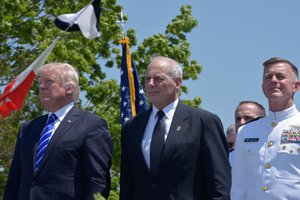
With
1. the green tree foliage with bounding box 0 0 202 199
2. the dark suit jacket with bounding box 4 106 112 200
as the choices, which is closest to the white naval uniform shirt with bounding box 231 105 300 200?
the dark suit jacket with bounding box 4 106 112 200

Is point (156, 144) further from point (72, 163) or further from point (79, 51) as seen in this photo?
point (79, 51)

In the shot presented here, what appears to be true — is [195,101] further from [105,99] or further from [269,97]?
[269,97]

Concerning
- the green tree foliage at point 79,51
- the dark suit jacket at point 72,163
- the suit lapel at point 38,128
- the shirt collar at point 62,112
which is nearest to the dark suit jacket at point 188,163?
the dark suit jacket at point 72,163

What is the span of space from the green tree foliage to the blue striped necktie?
47.9 ft

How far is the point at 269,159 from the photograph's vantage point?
626 centimetres

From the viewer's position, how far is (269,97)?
20.4 feet

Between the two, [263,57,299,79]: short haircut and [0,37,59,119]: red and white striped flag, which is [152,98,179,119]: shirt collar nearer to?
[263,57,299,79]: short haircut

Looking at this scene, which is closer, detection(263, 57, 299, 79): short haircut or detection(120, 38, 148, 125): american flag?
detection(263, 57, 299, 79): short haircut

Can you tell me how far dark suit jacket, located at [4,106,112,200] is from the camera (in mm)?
6852

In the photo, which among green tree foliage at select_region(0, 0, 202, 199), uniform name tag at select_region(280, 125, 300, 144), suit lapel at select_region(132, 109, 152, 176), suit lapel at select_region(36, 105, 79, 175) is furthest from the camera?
green tree foliage at select_region(0, 0, 202, 199)

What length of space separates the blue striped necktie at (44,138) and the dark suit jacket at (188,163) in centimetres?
84

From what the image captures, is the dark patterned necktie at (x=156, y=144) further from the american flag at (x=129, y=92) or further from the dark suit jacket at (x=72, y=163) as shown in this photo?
the american flag at (x=129, y=92)

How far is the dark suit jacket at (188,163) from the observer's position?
6.46 meters

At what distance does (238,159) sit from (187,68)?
2002 centimetres
